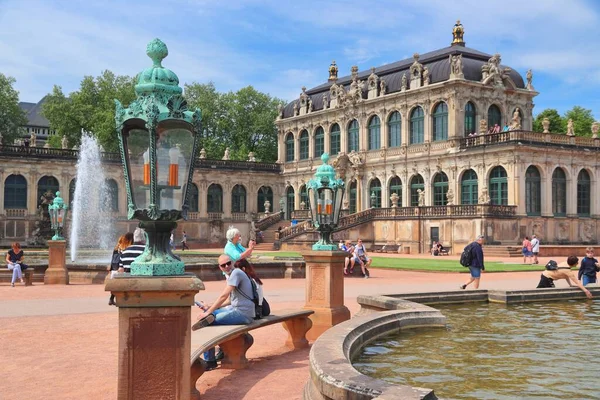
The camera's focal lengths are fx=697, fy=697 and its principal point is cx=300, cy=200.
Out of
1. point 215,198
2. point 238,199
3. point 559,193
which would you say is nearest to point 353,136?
point 238,199

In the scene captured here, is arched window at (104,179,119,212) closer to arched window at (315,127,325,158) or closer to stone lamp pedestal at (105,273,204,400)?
arched window at (315,127,325,158)

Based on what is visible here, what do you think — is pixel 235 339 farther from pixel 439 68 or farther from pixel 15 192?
pixel 15 192

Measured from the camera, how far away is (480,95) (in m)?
50.7

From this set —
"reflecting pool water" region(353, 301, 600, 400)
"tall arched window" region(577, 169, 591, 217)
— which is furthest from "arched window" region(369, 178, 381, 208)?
"reflecting pool water" region(353, 301, 600, 400)

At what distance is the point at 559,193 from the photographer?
4712 cm

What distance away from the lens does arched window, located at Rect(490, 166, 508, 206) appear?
46.0 metres

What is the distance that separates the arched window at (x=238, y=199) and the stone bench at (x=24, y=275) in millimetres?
43560

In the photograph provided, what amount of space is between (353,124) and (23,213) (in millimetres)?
27802

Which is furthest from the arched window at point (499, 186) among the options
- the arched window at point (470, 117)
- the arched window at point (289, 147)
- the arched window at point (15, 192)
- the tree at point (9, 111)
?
the tree at point (9, 111)

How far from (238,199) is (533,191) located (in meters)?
29.4

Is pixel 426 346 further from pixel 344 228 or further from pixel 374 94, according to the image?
pixel 374 94

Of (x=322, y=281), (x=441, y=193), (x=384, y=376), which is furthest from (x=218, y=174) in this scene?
(x=384, y=376)

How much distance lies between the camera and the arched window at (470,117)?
5056 cm

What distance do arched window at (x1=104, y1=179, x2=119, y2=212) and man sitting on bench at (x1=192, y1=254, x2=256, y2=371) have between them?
166 ft
